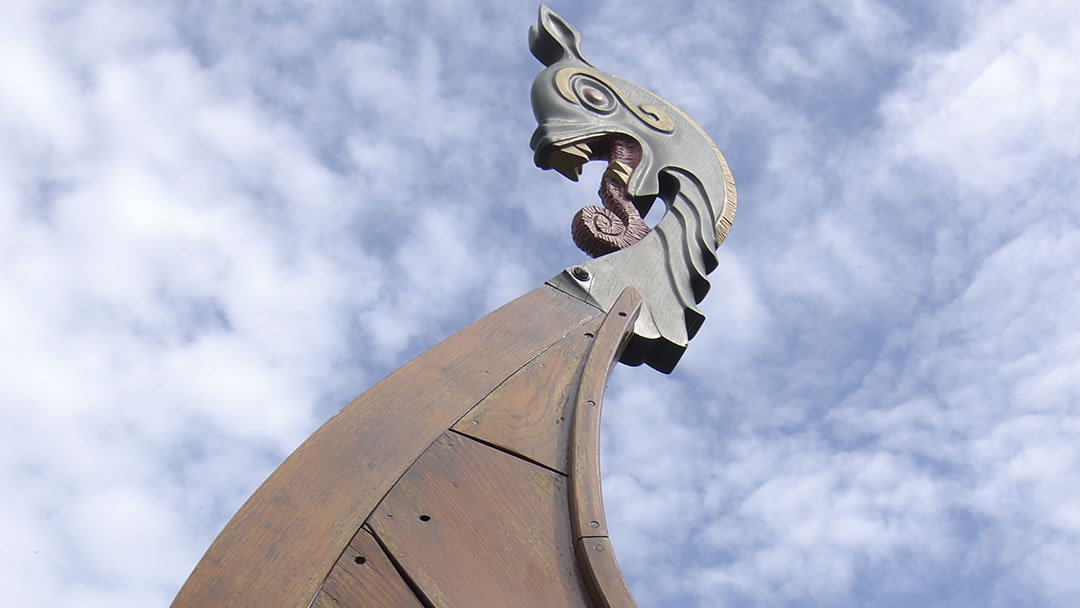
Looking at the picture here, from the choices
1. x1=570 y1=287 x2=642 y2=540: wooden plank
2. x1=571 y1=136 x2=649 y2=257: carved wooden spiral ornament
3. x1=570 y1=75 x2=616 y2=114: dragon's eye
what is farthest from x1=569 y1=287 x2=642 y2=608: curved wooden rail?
x1=570 y1=75 x2=616 y2=114: dragon's eye

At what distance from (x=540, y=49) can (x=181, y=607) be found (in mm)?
2220

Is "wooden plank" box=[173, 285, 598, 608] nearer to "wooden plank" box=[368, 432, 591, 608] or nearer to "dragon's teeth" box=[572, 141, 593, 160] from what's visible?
"wooden plank" box=[368, 432, 591, 608]

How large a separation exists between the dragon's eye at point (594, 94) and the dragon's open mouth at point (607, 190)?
0.11 m

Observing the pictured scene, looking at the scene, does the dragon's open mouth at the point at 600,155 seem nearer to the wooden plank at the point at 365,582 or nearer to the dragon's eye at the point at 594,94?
the dragon's eye at the point at 594,94

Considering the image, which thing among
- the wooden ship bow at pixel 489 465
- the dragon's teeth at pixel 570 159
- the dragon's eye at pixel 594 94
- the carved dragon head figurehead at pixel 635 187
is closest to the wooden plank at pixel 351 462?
the wooden ship bow at pixel 489 465

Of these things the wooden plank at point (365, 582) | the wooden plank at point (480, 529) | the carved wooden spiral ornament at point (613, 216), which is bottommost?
the wooden plank at point (365, 582)

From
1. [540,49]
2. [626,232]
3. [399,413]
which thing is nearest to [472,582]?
[399,413]

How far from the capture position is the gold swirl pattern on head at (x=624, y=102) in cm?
311

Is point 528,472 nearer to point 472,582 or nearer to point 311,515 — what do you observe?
point 472,582

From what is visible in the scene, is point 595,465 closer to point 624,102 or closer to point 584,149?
point 584,149

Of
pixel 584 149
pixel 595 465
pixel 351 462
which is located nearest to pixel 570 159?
pixel 584 149

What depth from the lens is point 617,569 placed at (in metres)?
1.87

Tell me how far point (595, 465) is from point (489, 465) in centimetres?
21

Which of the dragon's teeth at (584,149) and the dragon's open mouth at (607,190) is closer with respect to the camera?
the dragon's open mouth at (607,190)
